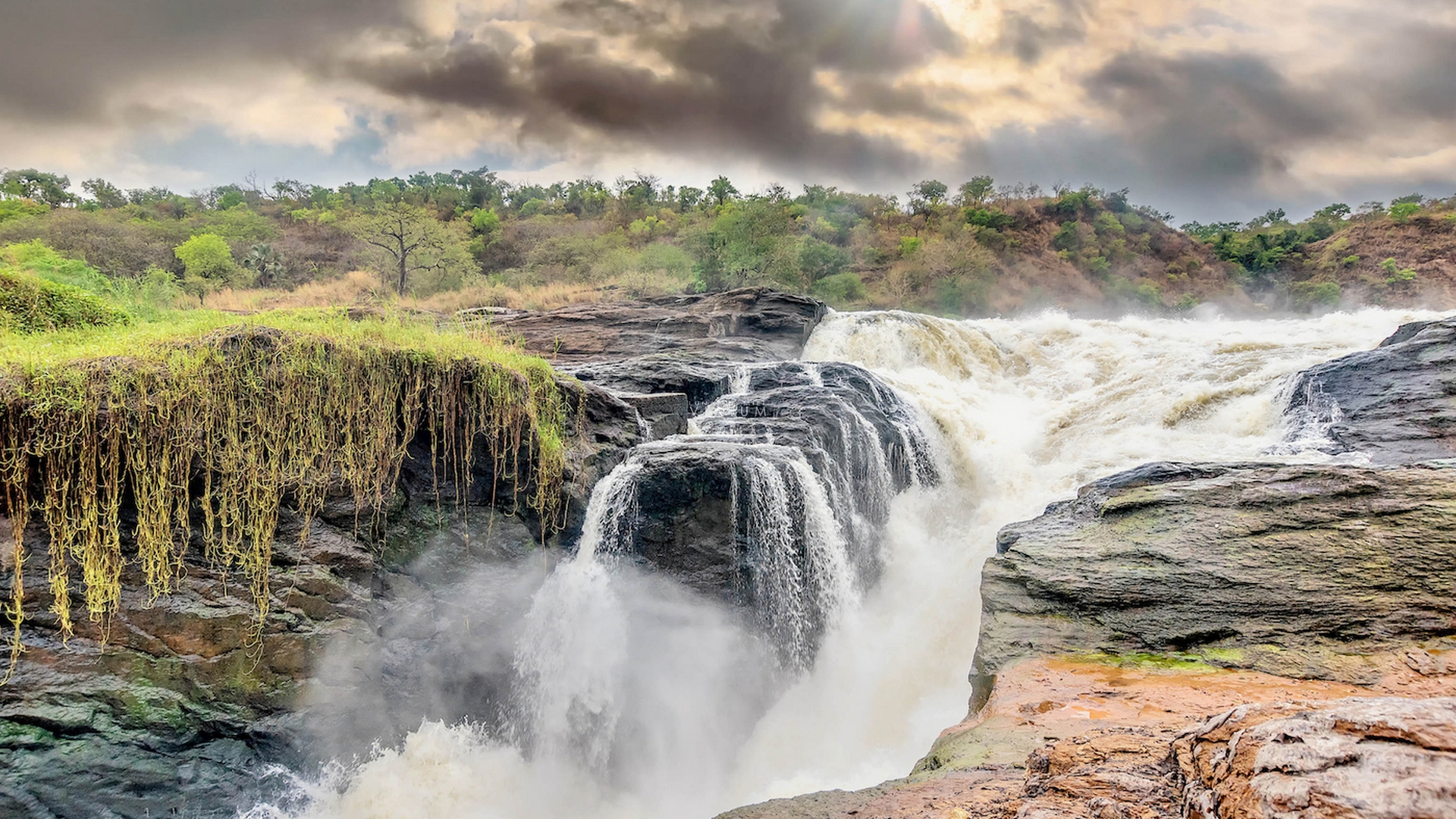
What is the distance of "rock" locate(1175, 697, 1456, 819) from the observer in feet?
4.00

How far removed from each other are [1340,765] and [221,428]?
6.04 m

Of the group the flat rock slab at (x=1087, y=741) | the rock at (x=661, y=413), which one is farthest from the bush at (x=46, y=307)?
the flat rock slab at (x=1087, y=741)

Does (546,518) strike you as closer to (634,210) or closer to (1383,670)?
(1383,670)

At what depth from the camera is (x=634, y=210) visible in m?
48.2

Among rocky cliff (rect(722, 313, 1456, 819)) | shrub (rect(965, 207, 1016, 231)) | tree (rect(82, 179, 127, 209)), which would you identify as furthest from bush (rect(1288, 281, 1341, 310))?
tree (rect(82, 179, 127, 209))

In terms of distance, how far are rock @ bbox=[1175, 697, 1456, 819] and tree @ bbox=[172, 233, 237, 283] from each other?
30630mm

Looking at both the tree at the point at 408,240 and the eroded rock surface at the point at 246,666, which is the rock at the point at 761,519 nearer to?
the eroded rock surface at the point at 246,666

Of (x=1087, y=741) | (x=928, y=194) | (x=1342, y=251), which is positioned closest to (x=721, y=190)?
(x=928, y=194)

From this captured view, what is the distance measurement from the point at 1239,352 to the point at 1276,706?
13.8 metres

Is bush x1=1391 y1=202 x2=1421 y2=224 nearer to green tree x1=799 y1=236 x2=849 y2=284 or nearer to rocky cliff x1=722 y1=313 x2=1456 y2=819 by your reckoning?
green tree x1=799 y1=236 x2=849 y2=284

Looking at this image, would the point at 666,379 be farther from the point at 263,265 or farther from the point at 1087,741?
the point at 263,265

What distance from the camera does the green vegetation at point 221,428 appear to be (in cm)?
393

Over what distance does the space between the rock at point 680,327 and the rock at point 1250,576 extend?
9.32m

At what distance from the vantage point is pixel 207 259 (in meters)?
23.9
